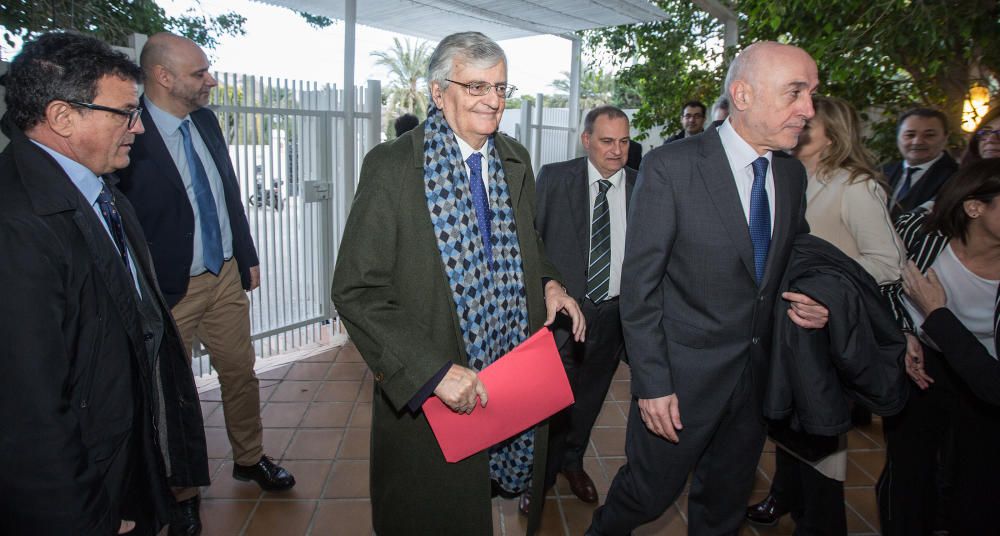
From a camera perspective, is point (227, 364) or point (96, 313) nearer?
point (96, 313)

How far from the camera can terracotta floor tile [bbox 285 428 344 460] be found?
Result: 135 inches

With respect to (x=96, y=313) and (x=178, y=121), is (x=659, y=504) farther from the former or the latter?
(x=178, y=121)

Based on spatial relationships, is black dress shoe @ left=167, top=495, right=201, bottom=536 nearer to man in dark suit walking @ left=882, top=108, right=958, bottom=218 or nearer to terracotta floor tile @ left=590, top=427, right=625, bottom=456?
terracotta floor tile @ left=590, top=427, right=625, bottom=456

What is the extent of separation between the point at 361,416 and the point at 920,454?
3.07m

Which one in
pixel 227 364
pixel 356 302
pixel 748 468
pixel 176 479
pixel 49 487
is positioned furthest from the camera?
pixel 227 364

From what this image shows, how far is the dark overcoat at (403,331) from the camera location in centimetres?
167

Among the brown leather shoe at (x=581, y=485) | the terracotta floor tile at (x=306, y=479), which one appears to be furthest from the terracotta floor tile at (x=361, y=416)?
the brown leather shoe at (x=581, y=485)

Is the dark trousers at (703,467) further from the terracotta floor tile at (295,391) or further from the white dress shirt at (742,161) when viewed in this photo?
the terracotta floor tile at (295,391)

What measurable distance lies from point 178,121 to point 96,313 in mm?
1630

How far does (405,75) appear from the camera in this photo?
41906 millimetres

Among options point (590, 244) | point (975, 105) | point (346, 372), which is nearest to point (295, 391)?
point (346, 372)

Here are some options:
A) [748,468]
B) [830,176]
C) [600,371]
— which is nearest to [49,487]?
[748,468]

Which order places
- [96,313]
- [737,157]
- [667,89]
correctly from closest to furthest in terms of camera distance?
[96,313] → [737,157] → [667,89]

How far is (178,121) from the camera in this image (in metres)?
2.73
